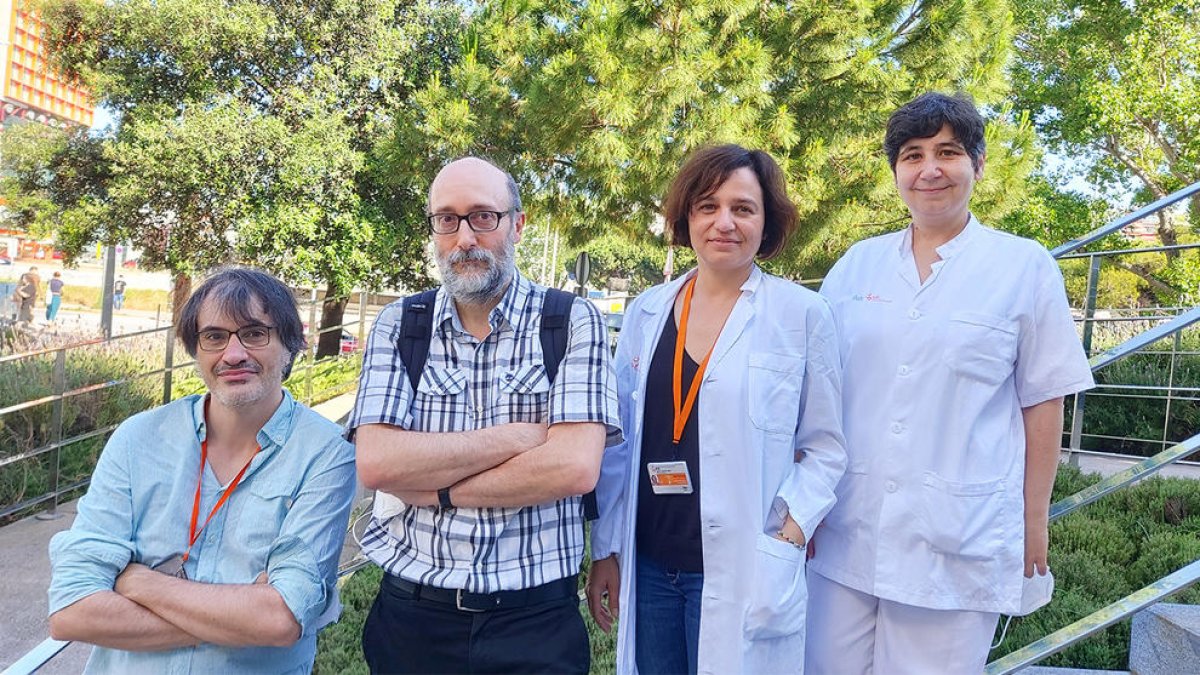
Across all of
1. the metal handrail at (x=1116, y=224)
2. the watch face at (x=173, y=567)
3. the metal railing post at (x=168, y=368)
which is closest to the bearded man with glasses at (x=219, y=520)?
the watch face at (x=173, y=567)

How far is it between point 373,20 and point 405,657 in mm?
13452

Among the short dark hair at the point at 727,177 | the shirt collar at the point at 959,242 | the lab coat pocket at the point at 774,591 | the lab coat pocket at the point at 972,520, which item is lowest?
the lab coat pocket at the point at 774,591

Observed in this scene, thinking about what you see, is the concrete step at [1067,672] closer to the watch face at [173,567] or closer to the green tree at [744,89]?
the watch face at [173,567]

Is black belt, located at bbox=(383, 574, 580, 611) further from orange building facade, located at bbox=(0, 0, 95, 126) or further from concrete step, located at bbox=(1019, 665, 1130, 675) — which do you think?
orange building facade, located at bbox=(0, 0, 95, 126)

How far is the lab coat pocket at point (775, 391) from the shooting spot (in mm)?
1770

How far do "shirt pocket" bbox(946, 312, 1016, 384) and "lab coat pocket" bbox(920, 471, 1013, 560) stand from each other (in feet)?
0.74

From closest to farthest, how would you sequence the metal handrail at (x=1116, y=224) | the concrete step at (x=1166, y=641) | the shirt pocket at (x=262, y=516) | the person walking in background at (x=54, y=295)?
the shirt pocket at (x=262, y=516) → the concrete step at (x=1166, y=641) → the metal handrail at (x=1116, y=224) → the person walking in background at (x=54, y=295)

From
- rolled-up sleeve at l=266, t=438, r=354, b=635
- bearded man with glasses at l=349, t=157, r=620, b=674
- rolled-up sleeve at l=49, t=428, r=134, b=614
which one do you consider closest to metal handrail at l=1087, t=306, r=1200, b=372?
bearded man with glasses at l=349, t=157, r=620, b=674

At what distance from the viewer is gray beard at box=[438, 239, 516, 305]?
1828 mm

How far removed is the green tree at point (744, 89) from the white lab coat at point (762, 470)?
699 centimetres

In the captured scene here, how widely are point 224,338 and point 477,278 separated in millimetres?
583

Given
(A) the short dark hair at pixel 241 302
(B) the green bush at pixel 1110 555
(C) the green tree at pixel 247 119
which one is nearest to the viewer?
(A) the short dark hair at pixel 241 302

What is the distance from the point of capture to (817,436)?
70.9 inches

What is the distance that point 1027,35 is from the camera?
50.5 feet
